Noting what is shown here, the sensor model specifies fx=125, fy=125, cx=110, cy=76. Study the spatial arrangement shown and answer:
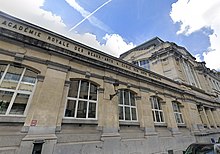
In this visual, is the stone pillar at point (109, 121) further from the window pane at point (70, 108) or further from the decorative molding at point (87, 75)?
the window pane at point (70, 108)

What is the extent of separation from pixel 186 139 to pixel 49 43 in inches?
506

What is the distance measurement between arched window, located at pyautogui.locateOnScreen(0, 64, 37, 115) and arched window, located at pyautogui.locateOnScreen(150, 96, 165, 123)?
8438 millimetres

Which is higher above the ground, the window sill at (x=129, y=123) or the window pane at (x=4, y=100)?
the window pane at (x=4, y=100)

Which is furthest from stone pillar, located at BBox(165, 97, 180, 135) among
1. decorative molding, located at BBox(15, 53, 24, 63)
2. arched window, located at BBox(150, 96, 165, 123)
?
decorative molding, located at BBox(15, 53, 24, 63)

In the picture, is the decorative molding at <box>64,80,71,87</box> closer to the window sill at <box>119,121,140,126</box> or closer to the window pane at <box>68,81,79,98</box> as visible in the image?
the window pane at <box>68,81,79,98</box>

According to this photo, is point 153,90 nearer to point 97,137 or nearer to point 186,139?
point 186,139

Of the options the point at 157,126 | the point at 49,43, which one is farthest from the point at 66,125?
the point at 157,126

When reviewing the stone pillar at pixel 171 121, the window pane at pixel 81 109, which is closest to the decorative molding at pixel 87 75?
the window pane at pixel 81 109

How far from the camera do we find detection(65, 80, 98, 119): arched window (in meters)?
6.17

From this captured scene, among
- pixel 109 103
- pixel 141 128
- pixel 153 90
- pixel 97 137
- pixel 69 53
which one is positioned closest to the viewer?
pixel 97 137

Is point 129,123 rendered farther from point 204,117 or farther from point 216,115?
point 216,115

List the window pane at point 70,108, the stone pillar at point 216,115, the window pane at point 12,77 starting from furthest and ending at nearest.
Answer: the stone pillar at point 216,115
the window pane at point 70,108
the window pane at point 12,77

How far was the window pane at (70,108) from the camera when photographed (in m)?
5.98

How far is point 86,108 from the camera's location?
6.53 m
